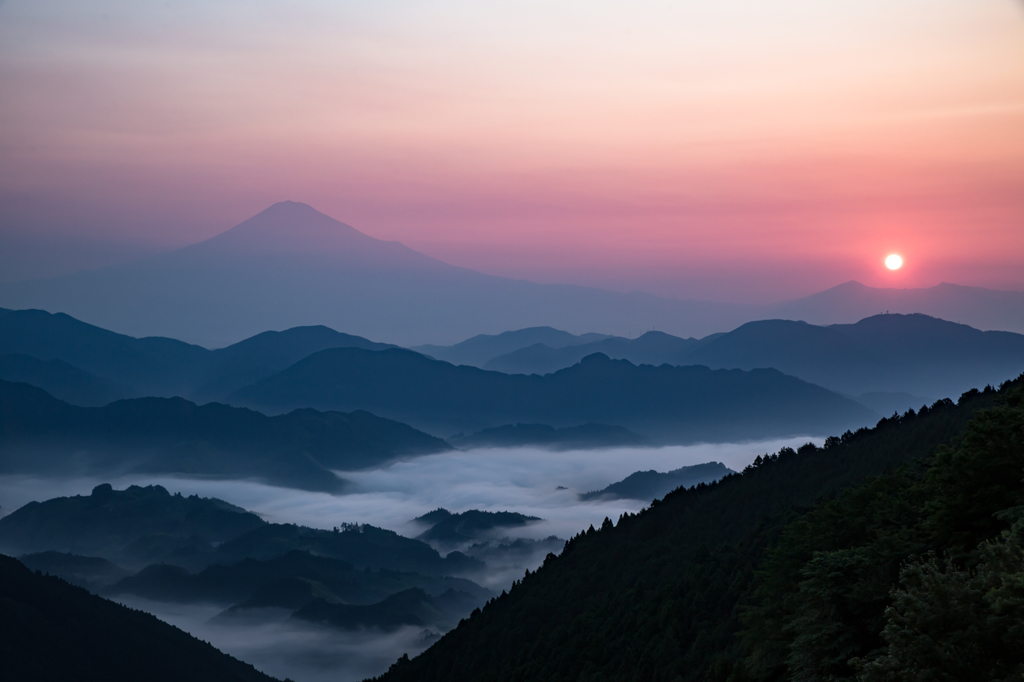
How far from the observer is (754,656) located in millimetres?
38750

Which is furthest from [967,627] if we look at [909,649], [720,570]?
[720,570]

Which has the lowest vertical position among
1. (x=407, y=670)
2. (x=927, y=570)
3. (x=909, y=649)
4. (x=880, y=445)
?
(x=407, y=670)

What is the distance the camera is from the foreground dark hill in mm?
23469

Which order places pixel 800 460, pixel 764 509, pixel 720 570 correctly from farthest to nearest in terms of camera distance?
pixel 800 460, pixel 764 509, pixel 720 570

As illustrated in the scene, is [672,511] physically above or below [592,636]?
above

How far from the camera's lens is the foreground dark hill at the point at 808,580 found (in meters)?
23.5

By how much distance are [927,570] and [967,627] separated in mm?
2829

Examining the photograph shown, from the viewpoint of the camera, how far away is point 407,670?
13538 cm

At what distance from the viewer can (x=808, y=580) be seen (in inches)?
1326

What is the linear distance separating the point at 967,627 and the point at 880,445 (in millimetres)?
91214

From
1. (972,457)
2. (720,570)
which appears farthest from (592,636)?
(972,457)

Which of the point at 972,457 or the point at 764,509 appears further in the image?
the point at 764,509

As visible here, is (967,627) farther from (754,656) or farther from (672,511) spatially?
(672,511)

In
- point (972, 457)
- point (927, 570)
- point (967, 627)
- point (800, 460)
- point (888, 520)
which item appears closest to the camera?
point (967, 627)
